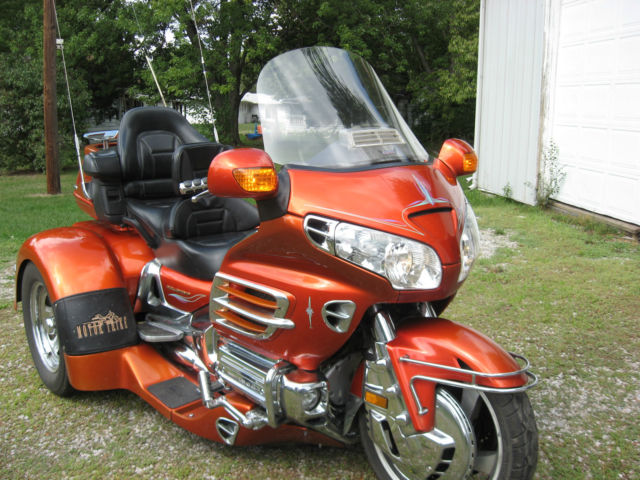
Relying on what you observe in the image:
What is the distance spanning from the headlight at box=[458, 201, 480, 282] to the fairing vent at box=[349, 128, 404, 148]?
1.43ft

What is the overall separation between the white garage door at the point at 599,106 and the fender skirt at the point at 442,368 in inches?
222

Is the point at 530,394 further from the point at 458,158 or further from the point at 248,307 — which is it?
the point at 248,307

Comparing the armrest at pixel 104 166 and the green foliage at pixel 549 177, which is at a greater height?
the armrest at pixel 104 166

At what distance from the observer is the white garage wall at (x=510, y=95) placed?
8.80m

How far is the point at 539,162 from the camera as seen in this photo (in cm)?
867

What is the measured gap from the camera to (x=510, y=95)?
952 cm

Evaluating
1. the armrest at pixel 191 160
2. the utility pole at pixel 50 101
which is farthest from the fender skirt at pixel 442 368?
the utility pole at pixel 50 101

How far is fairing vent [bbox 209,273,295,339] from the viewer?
91.1 inches

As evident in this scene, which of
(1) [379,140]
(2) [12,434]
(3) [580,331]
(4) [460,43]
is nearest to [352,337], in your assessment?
(1) [379,140]

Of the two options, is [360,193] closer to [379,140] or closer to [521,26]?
[379,140]

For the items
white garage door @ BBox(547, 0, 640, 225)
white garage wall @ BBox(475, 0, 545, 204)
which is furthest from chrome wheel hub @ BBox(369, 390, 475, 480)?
white garage wall @ BBox(475, 0, 545, 204)

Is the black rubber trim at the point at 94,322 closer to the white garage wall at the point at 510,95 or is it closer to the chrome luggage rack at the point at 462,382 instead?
the chrome luggage rack at the point at 462,382

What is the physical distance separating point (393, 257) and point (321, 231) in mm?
290

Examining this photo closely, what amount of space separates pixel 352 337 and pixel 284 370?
31 centimetres
